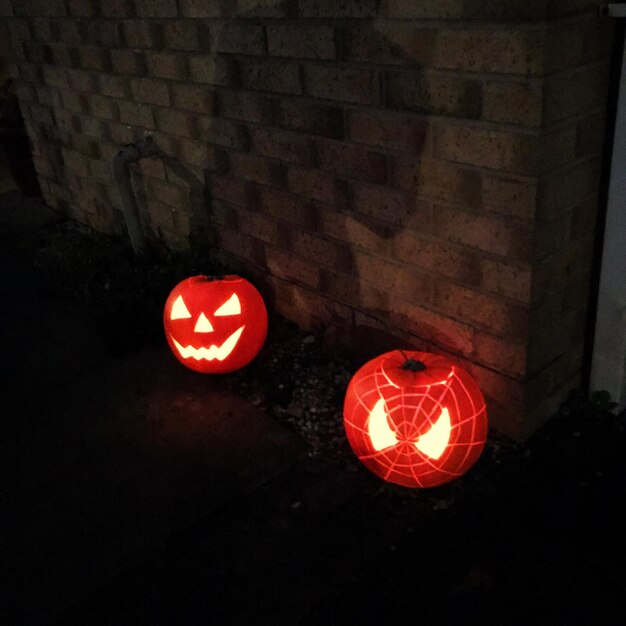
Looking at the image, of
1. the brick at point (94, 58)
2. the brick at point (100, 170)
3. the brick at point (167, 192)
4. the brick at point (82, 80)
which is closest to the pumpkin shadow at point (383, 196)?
the brick at point (167, 192)

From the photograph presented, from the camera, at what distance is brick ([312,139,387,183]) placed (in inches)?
116

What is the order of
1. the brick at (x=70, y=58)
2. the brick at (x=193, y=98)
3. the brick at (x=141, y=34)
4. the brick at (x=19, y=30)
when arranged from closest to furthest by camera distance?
the brick at (x=193, y=98), the brick at (x=141, y=34), the brick at (x=70, y=58), the brick at (x=19, y=30)

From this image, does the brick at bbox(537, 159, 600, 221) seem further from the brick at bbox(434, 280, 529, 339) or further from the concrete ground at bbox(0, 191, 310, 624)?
the concrete ground at bbox(0, 191, 310, 624)

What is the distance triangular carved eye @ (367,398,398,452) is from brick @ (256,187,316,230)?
123 cm

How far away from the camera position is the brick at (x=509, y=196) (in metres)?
2.40

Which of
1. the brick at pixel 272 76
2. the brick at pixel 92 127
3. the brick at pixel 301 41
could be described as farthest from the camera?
the brick at pixel 92 127

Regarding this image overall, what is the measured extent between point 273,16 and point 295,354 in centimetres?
179

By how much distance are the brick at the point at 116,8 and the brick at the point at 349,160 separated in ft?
5.82

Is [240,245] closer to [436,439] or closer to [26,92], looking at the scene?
[436,439]

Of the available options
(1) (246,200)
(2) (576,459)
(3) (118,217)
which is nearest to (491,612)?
(2) (576,459)

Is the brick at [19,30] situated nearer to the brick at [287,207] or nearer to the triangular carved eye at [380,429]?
the brick at [287,207]

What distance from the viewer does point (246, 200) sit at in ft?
12.7

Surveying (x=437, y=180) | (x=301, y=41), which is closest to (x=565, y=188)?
(x=437, y=180)

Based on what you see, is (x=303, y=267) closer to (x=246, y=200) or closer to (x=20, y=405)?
(x=246, y=200)
